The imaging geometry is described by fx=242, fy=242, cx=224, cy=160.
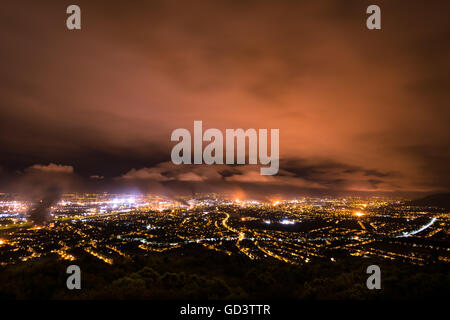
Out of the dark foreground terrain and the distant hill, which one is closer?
the dark foreground terrain

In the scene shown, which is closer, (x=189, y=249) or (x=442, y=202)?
(x=189, y=249)

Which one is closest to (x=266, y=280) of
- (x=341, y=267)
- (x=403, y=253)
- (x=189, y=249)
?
(x=341, y=267)

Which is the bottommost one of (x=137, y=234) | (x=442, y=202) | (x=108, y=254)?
(x=442, y=202)

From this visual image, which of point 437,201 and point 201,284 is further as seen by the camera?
point 437,201

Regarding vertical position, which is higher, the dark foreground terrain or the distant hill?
the dark foreground terrain

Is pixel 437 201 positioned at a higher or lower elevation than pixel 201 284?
lower

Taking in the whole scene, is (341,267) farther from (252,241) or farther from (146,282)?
(252,241)

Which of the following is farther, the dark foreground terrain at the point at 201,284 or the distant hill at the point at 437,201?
the distant hill at the point at 437,201

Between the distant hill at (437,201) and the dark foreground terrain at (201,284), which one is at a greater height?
the dark foreground terrain at (201,284)

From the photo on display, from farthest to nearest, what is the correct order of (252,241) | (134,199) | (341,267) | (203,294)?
1. (134,199)
2. (252,241)
3. (341,267)
4. (203,294)

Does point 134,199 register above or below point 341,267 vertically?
below

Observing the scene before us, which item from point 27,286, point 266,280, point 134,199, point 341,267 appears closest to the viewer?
point 27,286
